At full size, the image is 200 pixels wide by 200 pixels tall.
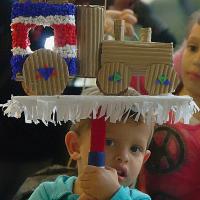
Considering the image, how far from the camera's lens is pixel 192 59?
996 millimetres

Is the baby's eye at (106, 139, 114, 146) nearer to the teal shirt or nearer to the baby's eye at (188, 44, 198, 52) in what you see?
the teal shirt

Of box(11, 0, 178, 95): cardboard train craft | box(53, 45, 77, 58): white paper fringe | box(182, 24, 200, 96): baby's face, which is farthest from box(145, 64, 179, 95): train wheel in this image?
box(182, 24, 200, 96): baby's face

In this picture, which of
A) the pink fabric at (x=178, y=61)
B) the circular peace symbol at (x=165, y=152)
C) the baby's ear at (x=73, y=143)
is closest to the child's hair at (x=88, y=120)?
the baby's ear at (x=73, y=143)

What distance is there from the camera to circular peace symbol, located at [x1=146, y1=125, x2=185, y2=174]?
988 millimetres

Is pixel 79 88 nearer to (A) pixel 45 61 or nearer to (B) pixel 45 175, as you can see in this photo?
(B) pixel 45 175

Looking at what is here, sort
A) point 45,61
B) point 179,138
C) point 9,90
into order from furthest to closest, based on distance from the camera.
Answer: point 9,90 < point 179,138 < point 45,61

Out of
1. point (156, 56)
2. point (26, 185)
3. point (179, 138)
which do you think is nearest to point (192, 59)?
point (179, 138)

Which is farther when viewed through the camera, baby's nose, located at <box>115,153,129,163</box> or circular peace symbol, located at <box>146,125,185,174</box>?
circular peace symbol, located at <box>146,125,185,174</box>

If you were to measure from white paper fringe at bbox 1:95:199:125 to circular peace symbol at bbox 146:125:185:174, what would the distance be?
322 millimetres

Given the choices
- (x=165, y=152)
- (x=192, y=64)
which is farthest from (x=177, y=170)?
(x=192, y=64)

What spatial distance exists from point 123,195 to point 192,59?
0.40 meters

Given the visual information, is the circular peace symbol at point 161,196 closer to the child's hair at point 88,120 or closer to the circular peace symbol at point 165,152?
the circular peace symbol at point 165,152

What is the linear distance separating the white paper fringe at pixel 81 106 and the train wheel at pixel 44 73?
15 millimetres

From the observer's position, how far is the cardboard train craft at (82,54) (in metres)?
0.67
